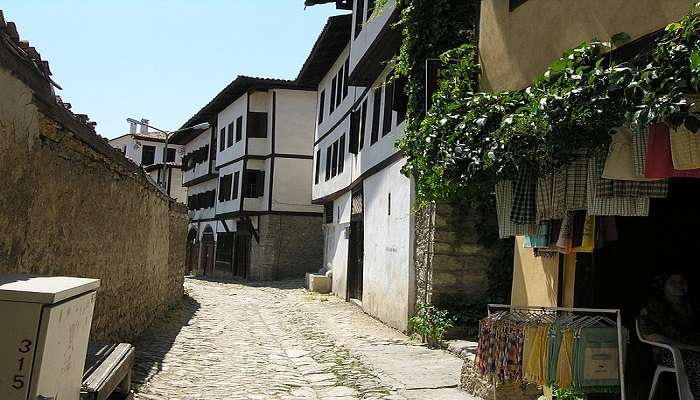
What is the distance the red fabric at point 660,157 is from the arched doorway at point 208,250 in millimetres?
31762

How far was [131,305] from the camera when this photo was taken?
886 cm

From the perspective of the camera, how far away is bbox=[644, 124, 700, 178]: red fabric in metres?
3.87

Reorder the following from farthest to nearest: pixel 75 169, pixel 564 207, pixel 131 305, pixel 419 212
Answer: pixel 419 212
pixel 131 305
pixel 75 169
pixel 564 207

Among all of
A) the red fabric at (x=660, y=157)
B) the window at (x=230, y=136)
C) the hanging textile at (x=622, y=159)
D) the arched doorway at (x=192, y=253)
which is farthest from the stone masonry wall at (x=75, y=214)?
the arched doorway at (x=192, y=253)

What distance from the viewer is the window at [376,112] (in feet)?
45.9

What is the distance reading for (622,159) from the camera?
4.17 metres

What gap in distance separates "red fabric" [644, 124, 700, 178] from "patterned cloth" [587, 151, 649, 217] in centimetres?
46

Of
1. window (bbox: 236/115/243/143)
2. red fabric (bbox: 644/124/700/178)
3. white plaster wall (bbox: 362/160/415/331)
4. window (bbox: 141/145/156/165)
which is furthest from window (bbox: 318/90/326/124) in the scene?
window (bbox: 141/145/156/165)

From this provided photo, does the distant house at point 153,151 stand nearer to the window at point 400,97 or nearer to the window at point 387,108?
the window at point 387,108

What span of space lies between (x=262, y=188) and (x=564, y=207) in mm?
23190

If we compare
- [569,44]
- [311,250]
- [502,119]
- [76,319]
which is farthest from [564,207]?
[311,250]

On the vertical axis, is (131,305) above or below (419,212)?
below

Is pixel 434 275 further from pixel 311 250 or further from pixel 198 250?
pixel 198 250

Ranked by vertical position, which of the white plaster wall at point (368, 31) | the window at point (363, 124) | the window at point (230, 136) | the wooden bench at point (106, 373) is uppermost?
the window at point (230, 136)
